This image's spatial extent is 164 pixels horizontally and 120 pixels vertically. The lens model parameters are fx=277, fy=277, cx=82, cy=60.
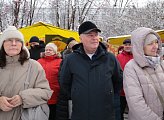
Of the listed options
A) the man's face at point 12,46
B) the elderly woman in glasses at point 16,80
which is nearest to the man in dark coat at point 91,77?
the elderly woman in glasses at point 16,80

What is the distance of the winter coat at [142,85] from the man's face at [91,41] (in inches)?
19.3

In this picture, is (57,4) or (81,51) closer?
(81,51)

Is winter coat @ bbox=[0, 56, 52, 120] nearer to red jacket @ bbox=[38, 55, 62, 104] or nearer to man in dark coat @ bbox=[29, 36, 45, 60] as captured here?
red jacket @ bbox=[38, 55, 62, 104]

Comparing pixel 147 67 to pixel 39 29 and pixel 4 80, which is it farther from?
pixel 39 29

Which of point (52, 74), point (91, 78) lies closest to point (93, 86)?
point (91, 78)

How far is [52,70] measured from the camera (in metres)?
5.46

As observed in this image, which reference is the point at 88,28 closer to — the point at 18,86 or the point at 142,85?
the point at 142,85

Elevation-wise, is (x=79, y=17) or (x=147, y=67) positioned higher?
A: (x=79, y=17)

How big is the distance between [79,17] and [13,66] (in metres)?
32.7

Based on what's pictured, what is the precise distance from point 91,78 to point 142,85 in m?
0.63

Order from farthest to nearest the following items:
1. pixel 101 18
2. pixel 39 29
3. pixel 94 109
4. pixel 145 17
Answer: pixel 101 18
pixel 145 17
pixel 39 29
pixel 94 109

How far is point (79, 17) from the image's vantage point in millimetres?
35531

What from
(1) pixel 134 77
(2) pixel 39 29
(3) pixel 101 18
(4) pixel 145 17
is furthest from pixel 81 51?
(3) pixel 101 18

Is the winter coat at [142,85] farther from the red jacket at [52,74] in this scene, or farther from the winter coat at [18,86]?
the red jacket at [52,74]
